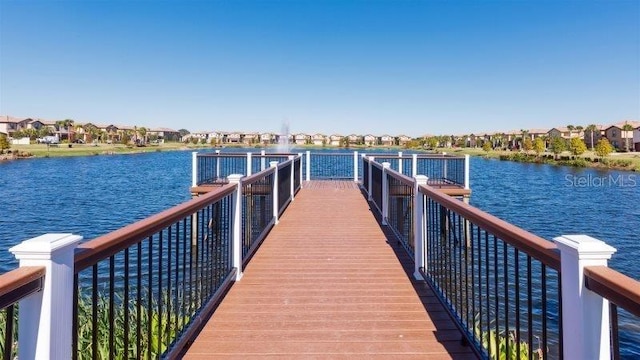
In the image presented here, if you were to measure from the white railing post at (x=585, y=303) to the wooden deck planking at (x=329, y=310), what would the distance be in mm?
1352

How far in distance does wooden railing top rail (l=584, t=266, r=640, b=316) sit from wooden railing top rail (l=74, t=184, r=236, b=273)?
90.5 inches

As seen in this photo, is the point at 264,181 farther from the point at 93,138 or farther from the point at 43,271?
the point at 93,138

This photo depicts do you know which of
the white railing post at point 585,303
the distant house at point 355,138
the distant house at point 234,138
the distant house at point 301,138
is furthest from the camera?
the distant house at point 301,138

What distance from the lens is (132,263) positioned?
1052cm

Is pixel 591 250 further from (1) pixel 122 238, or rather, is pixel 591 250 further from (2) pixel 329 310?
(2) pixel 329 310

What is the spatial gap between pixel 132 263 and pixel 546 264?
10.5m

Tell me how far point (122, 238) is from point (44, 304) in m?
0.56

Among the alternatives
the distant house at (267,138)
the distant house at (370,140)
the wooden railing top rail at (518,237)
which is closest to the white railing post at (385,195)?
the wooden railing top rail at (518,237)

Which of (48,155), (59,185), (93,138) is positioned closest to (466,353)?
(59,185)

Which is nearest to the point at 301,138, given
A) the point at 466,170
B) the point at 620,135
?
the point at 620,135

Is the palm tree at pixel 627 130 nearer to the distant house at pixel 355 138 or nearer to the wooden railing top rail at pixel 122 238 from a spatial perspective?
the distant house at pixel 355 138

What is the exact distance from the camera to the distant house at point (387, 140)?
151875 mm

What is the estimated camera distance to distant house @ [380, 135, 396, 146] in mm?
151875

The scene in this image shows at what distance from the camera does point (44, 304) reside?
5.69ft
